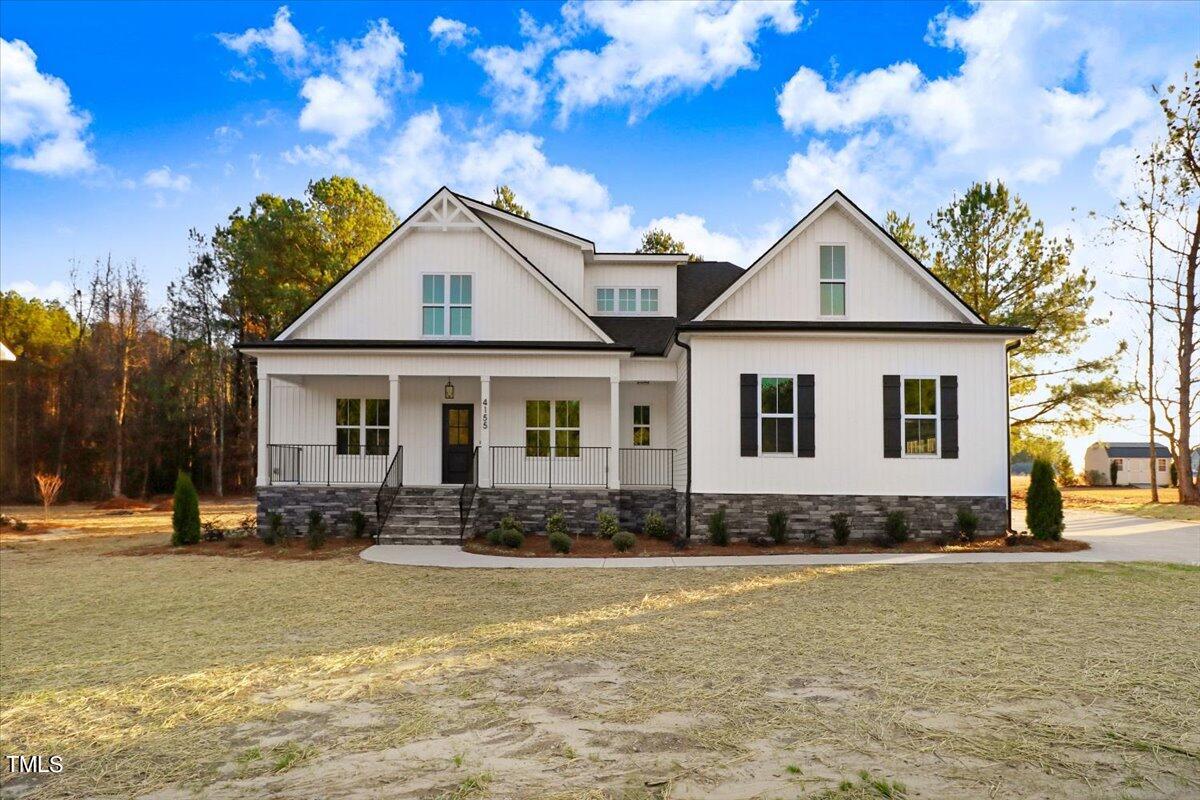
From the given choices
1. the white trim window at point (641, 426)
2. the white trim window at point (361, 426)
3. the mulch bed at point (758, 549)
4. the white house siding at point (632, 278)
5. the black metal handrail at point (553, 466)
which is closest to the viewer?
the mulch bed at point (758, 549)

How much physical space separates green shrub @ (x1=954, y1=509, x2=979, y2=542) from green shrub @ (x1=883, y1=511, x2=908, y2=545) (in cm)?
109

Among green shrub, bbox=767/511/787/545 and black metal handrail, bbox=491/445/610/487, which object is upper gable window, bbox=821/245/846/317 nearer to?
green shrub, bbox=767/511/787/545

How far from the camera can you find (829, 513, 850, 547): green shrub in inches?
571

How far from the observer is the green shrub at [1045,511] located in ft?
47.1

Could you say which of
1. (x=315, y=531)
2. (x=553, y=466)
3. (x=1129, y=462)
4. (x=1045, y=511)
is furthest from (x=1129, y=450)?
(x=315, y=531)

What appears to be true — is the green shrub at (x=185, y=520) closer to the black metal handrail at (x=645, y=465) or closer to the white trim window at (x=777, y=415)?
the black metal handrail at (x=645, y=465)

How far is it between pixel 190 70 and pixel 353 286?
6.57 m

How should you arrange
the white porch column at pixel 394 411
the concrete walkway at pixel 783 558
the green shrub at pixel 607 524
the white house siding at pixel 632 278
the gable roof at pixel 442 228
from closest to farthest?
1. the concrete walkway at pixel 783 558
2. the green shrub at pixel 607 524
3. the white porch column at pixel 394 411
4. the gable roof at pixel 442 228
5. the white house siding at pixel 632 278

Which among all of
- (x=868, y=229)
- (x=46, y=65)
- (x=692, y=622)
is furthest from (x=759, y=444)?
(x=46, y=65)

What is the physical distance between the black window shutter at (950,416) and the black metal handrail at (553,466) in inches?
302

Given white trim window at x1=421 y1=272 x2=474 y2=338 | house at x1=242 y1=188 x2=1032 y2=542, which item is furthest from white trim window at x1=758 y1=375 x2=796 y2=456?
white trim window at x1=421 y1=272 x2=474 y2=338

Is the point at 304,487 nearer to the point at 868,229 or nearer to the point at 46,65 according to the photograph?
the point at 46,65

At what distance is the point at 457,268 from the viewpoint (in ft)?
57.6

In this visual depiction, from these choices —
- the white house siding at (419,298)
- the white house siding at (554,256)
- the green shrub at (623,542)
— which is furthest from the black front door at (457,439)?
the green shrub at (623,542)
